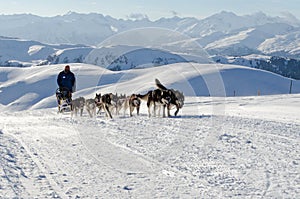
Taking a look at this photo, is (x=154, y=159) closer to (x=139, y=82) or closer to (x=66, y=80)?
(x=66, y=80)

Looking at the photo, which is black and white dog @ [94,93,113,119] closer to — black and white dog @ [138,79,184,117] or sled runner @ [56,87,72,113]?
black and white dog @ [138,79,184,117]

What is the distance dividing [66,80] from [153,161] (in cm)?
1263

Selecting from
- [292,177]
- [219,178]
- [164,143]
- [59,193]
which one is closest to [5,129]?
[164,143]

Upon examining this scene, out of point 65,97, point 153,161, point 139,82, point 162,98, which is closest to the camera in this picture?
point 153,161

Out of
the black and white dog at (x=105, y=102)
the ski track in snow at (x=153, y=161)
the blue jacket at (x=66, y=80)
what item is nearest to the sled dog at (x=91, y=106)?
the black and white dog at (x=105, y=102)

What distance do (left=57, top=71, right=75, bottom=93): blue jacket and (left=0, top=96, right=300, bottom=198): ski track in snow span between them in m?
Answer: 7.21

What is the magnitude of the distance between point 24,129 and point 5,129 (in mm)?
724

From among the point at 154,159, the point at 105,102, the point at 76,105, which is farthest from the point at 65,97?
the point at 154,159

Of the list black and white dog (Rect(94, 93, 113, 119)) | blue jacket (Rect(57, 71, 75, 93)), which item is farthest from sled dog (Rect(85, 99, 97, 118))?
blue jacket (Rect(57, 71, 75, 93))

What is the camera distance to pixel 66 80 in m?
20.0

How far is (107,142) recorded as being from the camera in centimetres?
1037

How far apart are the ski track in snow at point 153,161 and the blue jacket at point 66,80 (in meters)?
7.21

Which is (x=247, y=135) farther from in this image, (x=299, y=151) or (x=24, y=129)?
(x=24, y=129)

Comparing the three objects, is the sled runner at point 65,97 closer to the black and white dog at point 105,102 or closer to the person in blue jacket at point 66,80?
the person in blue jacket at point 66,80
